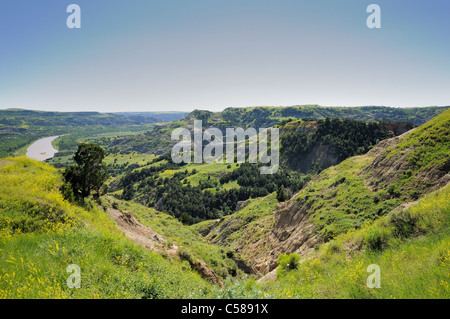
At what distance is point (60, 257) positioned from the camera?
8.45m

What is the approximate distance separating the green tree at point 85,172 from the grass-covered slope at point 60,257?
7.19 ft

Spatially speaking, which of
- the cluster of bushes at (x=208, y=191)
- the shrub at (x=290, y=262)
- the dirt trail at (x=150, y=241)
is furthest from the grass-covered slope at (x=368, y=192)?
the cluster of bushes at (x=208, y=191)

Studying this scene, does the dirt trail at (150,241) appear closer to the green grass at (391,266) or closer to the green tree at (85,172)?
the green tree at (85,172)

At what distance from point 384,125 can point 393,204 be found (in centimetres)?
11278

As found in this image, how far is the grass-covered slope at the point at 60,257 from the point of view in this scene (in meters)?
6.96

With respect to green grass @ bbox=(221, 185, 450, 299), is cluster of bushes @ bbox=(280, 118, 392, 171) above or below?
above

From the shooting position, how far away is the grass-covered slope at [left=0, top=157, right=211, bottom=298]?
6.96 metres

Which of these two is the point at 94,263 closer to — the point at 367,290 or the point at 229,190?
the point at 367,290

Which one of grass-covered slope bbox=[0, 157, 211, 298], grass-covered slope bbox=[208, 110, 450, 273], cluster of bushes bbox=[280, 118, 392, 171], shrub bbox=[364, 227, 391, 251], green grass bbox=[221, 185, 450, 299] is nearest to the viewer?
green grass bbox=[221, 185, 450, 299]

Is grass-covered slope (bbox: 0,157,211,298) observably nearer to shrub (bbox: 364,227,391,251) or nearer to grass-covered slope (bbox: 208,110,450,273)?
shrub (bbox: 364,227,391,251)

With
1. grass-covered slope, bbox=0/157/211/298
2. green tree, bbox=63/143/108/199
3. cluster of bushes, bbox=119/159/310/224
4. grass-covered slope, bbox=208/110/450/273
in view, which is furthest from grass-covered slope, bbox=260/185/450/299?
cluster of bushes, bbox=119/159/310/224

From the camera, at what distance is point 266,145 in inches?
5837

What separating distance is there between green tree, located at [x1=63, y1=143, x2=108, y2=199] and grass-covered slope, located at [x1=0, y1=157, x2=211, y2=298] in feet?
7.19

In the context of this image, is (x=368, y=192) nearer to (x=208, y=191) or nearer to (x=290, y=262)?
(x=290, y=262)
